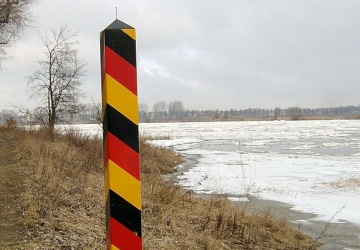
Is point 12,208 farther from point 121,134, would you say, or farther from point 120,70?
point 120,70

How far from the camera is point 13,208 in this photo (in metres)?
5.11

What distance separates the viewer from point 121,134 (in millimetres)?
2131

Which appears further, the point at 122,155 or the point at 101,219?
the point at 101,219

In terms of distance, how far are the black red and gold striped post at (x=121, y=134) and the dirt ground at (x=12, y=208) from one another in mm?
2156

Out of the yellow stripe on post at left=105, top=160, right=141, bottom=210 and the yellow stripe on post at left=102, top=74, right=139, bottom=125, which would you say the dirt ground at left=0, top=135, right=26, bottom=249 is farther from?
the yellow stripe on post at left=102, top=74, right=139, bottom=125

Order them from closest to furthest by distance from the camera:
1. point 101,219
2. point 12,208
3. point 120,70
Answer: point 120,70, point 12,208, point 101,219

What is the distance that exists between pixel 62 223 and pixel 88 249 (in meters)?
0.79

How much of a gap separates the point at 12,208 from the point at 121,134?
3677 millimetres

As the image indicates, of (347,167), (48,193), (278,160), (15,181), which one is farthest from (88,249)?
(278,160)

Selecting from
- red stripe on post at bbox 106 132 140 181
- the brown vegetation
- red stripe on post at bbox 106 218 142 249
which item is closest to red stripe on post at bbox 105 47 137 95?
red stripe on post at bbox 106 132 140 181

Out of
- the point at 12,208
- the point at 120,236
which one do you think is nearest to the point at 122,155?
the point at 120,236

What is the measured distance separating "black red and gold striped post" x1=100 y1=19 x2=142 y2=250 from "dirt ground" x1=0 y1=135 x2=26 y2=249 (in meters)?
2.16

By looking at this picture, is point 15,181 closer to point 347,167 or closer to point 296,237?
point 296,237

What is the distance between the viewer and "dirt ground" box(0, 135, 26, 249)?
401cm
